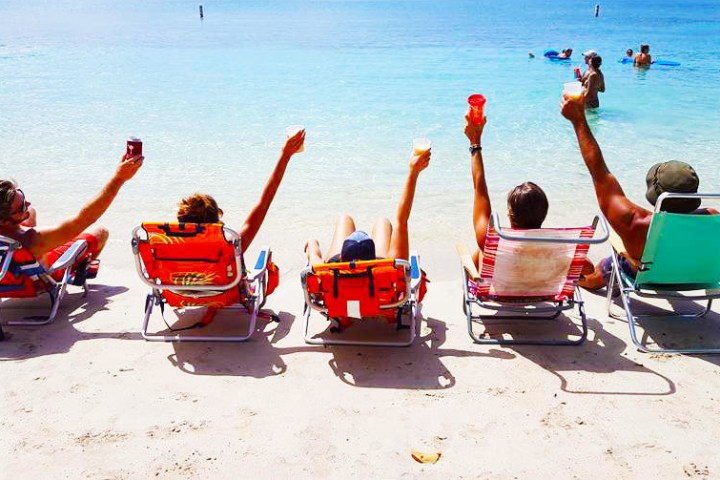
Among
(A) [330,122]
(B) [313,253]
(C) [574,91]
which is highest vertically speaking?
(C) [574,91]

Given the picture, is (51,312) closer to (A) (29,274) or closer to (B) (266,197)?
(A) (29,274)

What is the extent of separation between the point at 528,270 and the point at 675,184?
109 cm

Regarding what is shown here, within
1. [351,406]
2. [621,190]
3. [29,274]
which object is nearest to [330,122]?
[29,274]

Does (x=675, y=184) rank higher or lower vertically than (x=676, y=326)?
higher

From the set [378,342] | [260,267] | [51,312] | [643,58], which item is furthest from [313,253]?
[643,58]

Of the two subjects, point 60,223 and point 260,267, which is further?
point 260,267

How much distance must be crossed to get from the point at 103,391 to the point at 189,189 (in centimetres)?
559

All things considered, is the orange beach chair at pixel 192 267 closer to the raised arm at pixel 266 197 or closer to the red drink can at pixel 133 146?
the raised arm at pixel 266 197

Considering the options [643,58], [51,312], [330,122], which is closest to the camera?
[51,312]

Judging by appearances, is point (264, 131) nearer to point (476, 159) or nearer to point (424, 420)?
point (476, 159)

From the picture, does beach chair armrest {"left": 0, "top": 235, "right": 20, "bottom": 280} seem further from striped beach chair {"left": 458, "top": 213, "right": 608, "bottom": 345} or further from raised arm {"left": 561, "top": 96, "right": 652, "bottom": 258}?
raised arm {"left": 561, "top": 96, "right": 652, "bottom": 258}

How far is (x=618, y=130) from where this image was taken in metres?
12.0

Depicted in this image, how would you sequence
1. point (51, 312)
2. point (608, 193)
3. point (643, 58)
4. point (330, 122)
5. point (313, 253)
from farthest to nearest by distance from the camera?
1. point (643, 58)
2. point (330, 122)
3. point (313, 253)
4. point (51, 312)
5. point (608, 193)

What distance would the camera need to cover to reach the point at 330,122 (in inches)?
507
